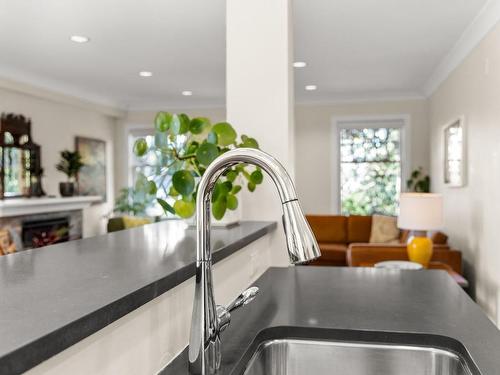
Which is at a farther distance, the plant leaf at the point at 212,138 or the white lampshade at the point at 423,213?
the white lampshade at the point at 423,213

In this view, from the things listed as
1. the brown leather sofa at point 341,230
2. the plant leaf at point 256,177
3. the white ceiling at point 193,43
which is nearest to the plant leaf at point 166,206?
the plant leaf at point 256,177

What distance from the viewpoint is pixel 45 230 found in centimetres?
611

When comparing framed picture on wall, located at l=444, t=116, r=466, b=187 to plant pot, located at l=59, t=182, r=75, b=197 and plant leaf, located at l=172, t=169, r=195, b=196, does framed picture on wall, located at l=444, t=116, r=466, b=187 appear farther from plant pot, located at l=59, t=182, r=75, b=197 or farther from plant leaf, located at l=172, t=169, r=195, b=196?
plant pot, located at l=59, t=182, r=75, b=197

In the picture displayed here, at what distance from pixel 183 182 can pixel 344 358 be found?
68 centimetres

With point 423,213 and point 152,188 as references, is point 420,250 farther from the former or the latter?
point 152,188

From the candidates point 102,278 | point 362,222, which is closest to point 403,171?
point 362,222

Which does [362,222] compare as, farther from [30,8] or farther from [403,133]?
[30,8]

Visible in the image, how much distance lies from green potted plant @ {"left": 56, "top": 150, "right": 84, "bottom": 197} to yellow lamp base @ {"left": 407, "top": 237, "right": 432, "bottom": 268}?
447 cm

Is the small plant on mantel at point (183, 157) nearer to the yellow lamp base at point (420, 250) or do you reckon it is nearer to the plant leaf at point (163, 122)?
the plant leaf at point (163, 122)

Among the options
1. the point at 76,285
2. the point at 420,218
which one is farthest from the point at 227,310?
the point at 420,218

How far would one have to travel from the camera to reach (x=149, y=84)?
621cm

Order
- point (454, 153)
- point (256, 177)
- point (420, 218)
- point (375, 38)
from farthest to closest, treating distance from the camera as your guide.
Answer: point (454, 153) < point (375, 38) < point (420, 218) < point (256, 177)

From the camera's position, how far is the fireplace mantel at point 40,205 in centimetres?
537

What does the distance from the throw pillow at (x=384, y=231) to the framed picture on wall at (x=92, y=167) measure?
4.10m
